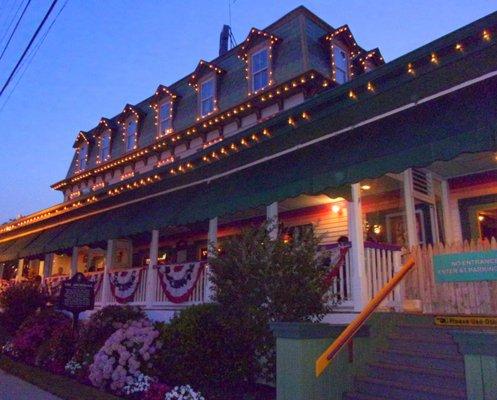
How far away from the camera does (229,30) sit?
2838 cm

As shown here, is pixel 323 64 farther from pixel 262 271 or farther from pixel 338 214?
pixel 262 271

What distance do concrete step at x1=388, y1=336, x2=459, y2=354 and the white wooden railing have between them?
1306 millimetres

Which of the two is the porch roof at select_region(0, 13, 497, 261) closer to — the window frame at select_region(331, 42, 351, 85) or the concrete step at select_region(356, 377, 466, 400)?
the concrete step at select_region(356, 377, 466, 400)

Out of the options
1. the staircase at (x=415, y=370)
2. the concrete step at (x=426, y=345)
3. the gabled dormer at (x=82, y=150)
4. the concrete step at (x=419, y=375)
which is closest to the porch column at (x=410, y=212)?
the staircase at (x=415, y=370)

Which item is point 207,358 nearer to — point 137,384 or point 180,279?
point 137,384

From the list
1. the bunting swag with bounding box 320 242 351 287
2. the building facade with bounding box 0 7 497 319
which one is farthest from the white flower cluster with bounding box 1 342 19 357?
the bunting swag with bounding box 320 242 351 287

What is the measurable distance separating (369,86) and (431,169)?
147 inches

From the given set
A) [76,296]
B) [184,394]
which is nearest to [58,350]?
[76,296]

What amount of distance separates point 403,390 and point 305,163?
4.99 metres

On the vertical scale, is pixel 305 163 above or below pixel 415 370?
above

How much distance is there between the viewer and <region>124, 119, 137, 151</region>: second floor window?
2457cm

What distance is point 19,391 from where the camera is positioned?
912 cm

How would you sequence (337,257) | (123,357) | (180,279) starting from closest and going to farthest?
(123,357) < (337,257) < (180,279)

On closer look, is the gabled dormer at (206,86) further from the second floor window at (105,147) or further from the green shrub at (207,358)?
the green shrub at (207,358)
